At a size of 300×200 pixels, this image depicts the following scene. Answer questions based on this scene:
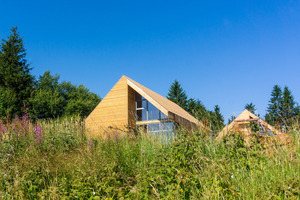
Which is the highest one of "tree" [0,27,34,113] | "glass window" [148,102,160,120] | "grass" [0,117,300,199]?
"tree" [0,27,34,113]

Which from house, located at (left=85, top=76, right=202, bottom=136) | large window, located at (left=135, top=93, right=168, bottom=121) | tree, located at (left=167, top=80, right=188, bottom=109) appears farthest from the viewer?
tree, located at (left=167, top=80, right=188, bottom=109)

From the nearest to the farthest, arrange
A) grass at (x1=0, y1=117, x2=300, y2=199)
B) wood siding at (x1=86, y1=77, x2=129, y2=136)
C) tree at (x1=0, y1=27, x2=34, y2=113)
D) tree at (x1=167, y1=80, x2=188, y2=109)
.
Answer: grass at (x1=0, y1=117, x2=300, y2=199)
wood siding at (x1=86, y1=77, x2=129, y2=136)
tree at (x1=0, y1=27, x2=34, y2=113)
tree at (x1=167, y1=80, x2=188, y2=109)

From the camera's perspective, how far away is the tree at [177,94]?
36.3m

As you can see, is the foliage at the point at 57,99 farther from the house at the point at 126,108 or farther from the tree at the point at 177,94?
the tree at the point at 177,94

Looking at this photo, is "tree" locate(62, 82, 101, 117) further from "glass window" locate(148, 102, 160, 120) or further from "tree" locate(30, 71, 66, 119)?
"glass window" locate(148, 102, 160, 120)

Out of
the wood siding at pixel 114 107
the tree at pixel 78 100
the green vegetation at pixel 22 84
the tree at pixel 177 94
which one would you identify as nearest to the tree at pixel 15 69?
the green vegetation at pixel 22 84

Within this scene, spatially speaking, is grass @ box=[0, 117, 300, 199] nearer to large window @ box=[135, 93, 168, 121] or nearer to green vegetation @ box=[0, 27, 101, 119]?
large window @ box=[135, 93, 168, 121]

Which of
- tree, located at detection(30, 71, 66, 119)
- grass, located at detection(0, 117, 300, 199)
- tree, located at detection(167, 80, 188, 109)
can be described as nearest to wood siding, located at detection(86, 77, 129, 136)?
tree, located at detection(30, 71, 66, 119)

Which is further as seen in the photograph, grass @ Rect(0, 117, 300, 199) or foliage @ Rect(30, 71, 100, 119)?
foliage @ Rect(30, 71, 100, 119)

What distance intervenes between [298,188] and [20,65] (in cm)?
2905

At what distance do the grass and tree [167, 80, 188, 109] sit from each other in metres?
31.2

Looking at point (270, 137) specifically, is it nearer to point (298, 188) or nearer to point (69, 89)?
point (298, 188)

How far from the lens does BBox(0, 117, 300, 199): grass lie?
3.01 metres

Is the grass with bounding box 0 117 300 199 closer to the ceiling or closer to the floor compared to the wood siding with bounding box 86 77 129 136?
closer to the floor
